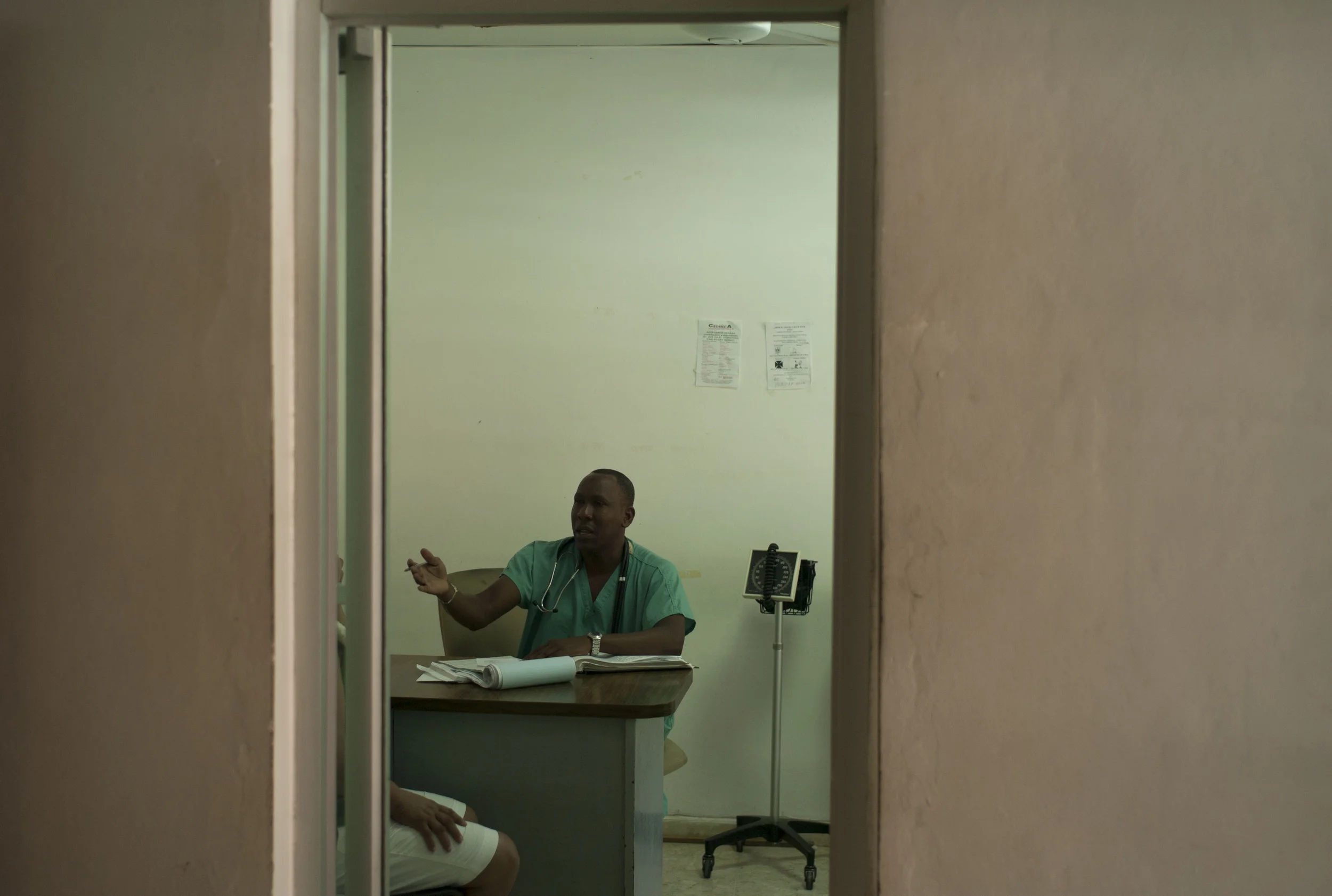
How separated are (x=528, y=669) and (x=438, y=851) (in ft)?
1.81

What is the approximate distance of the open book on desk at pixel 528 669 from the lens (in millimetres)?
2377

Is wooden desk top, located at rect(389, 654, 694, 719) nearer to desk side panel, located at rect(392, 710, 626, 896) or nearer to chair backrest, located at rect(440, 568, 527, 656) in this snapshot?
desk side panel, located at rect(392, 710, 626, 896)

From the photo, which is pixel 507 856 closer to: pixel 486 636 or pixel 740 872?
pixel 486 636

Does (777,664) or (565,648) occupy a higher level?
(565,648)

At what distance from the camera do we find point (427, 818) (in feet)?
6.34

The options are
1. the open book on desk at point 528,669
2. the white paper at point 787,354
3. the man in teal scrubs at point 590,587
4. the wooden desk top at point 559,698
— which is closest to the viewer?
the wooden desk top at point 559,698

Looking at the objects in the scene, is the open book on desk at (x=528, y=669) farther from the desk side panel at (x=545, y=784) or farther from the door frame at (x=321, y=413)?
the door frame at (x=321, y=413)

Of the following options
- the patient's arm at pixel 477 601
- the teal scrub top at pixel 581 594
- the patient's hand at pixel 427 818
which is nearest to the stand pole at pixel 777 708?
the teal scrub top at pixel 581 594

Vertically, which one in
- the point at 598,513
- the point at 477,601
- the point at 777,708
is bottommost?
the point at 777,708

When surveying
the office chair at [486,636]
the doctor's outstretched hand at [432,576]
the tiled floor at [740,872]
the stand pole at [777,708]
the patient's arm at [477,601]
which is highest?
the doctor's outstretched hand at [432,576]

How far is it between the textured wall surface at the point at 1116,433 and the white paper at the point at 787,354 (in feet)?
7.91

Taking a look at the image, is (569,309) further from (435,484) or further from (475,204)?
(435,484)

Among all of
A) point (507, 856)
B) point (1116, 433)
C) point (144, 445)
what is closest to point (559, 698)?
point (507, 856)

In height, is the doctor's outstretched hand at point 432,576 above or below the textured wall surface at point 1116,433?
below
